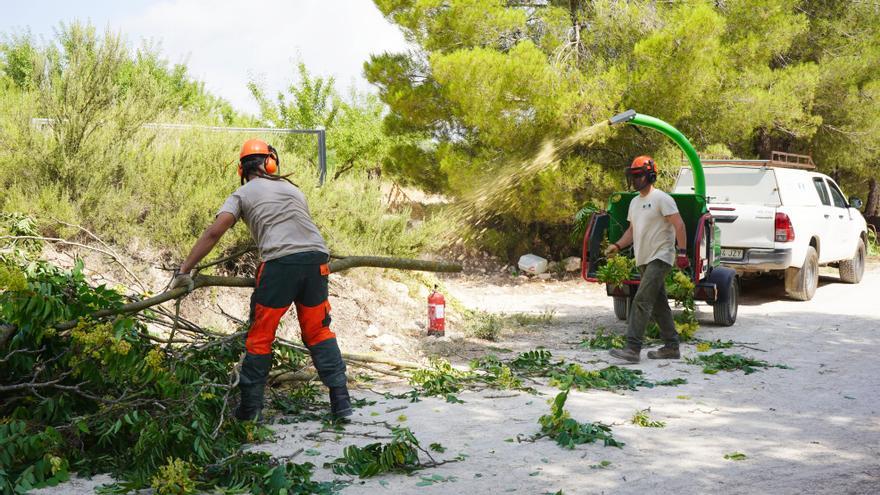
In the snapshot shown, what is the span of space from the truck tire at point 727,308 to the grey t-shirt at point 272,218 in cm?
590

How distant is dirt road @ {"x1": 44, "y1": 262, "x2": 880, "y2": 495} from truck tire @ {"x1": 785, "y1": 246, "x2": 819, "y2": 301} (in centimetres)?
254

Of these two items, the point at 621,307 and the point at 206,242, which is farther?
the point at 621,307

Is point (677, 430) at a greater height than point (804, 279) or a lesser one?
lesser

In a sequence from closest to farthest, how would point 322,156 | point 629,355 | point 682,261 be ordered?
point 629,355
point 682,261
point 322,156

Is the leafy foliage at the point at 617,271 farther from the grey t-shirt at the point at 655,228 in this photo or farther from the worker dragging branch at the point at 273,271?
the worker dragging branch at the point at 273,271

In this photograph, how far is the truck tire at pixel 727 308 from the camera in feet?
31.8

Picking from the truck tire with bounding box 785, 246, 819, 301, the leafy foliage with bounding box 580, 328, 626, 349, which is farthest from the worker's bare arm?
the truck tire with bounding box 785, 246, 819, 301

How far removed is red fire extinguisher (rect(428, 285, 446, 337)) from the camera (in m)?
8.92

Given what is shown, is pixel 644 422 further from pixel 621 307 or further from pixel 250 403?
pixel 621 307

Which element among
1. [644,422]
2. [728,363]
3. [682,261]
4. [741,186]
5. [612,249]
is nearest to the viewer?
[644,422]

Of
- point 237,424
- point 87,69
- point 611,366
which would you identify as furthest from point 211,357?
point 87,69

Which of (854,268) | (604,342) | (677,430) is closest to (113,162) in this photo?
(604,342)

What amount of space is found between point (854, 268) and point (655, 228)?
26.5ft

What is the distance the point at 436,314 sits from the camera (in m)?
9.00
